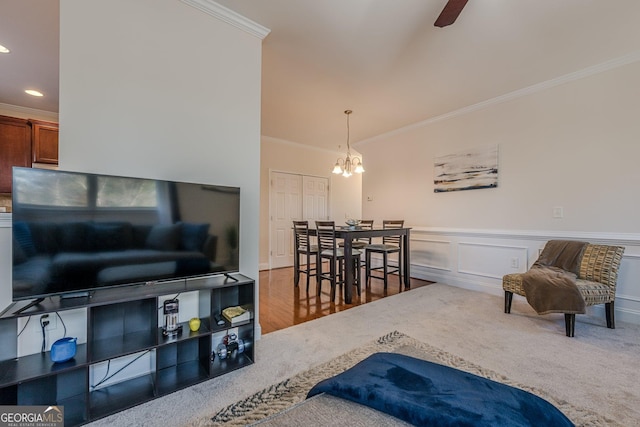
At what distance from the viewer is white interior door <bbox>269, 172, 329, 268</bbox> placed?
217 inches

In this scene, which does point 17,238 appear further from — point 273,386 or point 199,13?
point 199,13

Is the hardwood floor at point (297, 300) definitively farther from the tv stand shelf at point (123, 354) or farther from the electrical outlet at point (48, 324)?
the electrical outlet at point (48, 324)

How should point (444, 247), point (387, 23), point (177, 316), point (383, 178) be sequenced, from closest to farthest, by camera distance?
1. point (177, 316)
2. point (387, 23)
3. point (444, 247)
4. point (383, 178)

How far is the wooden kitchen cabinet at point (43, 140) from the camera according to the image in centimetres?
364

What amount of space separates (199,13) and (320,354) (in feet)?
9.20

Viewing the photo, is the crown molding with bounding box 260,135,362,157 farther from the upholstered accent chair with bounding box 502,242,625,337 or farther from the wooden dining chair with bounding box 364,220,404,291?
the upholstered accent chair with bounding box 502,242,625,337

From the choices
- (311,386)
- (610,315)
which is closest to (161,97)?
(311,386)

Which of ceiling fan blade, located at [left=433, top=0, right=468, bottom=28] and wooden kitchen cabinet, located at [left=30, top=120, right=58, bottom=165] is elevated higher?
ceiling fan blade, located at [left=433, top=0, right=468, bottom=28]

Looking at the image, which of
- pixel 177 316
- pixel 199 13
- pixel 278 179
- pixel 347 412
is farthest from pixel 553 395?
pixel 278 179

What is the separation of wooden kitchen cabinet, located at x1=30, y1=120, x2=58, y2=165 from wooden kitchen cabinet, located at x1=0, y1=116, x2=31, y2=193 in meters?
0.07

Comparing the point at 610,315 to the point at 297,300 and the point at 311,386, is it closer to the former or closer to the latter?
the point at 311,386

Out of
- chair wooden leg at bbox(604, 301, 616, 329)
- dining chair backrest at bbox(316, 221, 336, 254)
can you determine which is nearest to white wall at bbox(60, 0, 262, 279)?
dining chair backrest at bbox(316, 221, 336, 254)

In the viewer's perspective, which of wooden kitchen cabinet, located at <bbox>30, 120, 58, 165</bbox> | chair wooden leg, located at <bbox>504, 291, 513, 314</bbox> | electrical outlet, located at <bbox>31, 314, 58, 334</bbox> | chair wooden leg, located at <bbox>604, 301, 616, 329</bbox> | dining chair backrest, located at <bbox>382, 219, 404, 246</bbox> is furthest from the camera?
dining chair backrest, located at <bbox>382, 219, 404, 246</bbox>

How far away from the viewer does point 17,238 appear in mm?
1277
